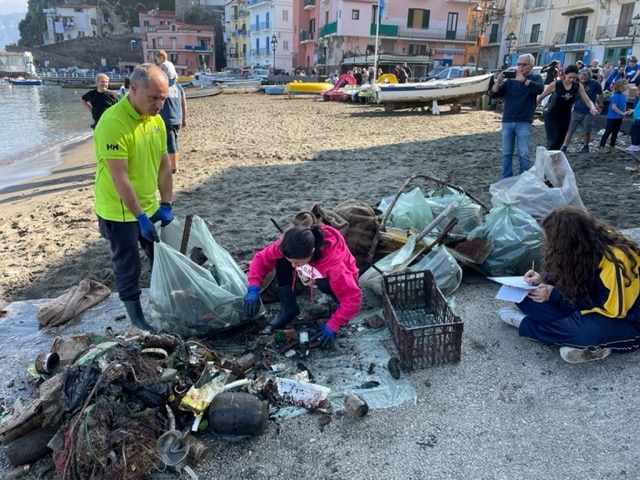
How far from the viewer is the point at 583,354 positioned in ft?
8.19

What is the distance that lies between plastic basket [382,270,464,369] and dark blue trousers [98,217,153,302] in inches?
63.5

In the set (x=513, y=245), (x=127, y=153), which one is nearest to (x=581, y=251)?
(x=513, y=245)

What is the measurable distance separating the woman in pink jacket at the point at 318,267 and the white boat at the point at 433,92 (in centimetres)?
1436

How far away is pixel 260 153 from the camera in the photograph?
9016mm

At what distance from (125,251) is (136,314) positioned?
1.55 feet

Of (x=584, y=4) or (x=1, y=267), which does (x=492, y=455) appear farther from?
(x=584, y=4)

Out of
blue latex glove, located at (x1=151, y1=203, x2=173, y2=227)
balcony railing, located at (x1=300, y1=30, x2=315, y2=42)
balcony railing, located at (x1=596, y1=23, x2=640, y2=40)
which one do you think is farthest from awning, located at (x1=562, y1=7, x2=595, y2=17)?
blue latex glove, located at (x1=151, y1=203, x2=173, y2=227)

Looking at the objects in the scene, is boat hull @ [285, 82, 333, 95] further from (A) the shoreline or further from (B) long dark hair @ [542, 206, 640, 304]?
(B) long dark hair @ [542, 206, 640, 304]

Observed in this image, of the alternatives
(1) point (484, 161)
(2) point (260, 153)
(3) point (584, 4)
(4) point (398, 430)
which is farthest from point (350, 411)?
→ (3) point (584, 4)

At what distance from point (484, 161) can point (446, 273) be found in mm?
5243

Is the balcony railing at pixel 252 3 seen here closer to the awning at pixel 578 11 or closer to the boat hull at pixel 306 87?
the boat hull at pixel 306 87

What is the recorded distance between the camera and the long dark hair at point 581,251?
7.93 feet

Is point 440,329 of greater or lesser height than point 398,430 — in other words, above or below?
above

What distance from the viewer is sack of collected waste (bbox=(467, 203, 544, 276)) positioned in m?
3.51
